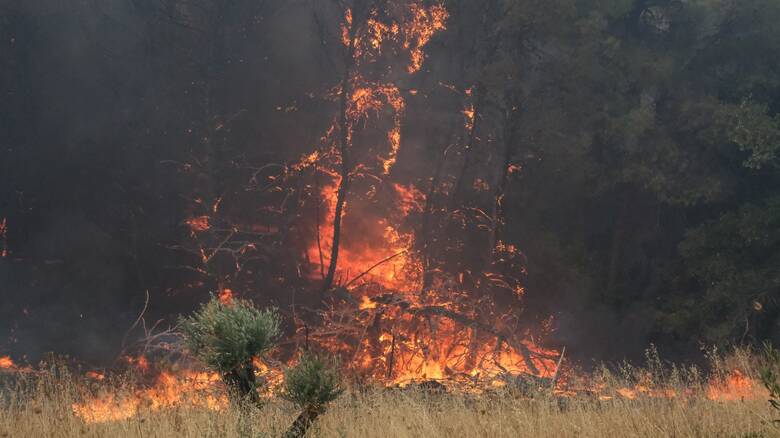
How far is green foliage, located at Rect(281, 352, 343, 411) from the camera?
9094 mm

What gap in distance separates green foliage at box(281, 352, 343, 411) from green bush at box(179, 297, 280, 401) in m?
0.56

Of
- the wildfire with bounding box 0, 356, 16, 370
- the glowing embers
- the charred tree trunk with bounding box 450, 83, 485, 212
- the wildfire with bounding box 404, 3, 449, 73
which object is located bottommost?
the wildfire with bounding box 0, 356, 16, 370

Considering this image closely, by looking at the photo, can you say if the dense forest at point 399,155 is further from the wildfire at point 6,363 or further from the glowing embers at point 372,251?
the wildfire at point 6,363

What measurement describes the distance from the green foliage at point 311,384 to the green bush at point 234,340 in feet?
1.84

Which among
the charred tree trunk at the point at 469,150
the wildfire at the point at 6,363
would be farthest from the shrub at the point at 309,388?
the charred tree trunk at the point at 469,150

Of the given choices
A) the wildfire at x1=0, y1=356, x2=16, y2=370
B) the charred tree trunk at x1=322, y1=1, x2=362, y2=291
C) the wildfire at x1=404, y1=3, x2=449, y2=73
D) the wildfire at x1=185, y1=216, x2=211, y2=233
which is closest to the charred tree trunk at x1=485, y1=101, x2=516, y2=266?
the wildfire at x1=404, y1=3, x2=449, y2=73

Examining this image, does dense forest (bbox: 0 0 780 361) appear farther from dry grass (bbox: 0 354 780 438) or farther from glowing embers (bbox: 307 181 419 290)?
dry grass (bbox: 0 354 780 438)

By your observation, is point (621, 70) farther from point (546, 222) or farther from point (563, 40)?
point (546, 222)

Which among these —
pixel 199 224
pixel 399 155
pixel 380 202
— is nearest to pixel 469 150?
pixel 399 155

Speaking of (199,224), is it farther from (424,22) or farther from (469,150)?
(424,22)

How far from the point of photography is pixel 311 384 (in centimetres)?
907

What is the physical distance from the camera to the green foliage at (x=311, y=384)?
9094 millimetres

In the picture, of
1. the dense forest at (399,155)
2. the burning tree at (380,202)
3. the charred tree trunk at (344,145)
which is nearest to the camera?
the dense forest at (399,155)

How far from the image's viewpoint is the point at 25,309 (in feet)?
76.8
